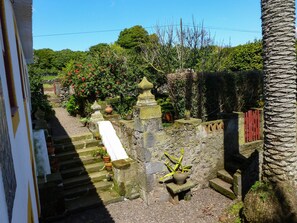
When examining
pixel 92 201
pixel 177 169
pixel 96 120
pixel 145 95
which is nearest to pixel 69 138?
pixel 96 120

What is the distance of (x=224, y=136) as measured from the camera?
8.52 m

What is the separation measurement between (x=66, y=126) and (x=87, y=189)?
202 inches

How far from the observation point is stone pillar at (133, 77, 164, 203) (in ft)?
24.1

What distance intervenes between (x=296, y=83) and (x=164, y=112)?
7.20m

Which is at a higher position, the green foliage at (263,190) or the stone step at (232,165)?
the green foliage at (263,190)

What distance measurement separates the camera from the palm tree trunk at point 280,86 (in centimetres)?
517

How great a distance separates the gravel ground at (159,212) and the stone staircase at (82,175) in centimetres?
30

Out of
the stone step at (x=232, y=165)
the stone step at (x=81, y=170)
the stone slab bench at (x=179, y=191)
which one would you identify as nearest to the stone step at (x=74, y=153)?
the stone step at (x=81, y=170)

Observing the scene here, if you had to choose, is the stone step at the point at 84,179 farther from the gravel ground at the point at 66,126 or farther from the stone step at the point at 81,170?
the gravel ground at the point at 66,126

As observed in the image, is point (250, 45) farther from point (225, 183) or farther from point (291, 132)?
point (291, 132)

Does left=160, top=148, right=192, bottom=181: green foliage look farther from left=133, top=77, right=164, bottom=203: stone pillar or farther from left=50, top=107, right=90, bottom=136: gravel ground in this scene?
left=50, top=107, right=90, bottom=136: gravel ground

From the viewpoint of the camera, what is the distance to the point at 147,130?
24.2 feet

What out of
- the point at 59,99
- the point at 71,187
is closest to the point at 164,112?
the point at 71,187

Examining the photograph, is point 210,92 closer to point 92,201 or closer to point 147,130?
point 147,130
